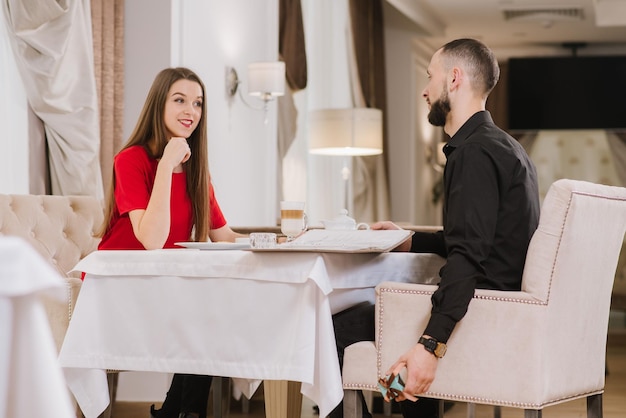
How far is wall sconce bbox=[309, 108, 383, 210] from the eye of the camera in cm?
589

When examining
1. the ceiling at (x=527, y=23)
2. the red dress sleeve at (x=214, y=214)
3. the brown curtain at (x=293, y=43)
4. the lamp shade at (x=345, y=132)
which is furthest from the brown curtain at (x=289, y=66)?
the red dress sleeve at (x=214, y=214)

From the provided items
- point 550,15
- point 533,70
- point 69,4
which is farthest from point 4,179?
point 533,70

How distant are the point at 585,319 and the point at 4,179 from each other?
247cm

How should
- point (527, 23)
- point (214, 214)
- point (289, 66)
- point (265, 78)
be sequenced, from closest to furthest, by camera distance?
point (214, 214), point (265, 78), point (289, 66), point (527, 23)

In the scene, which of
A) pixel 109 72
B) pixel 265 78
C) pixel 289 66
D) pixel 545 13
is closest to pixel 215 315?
pixel 109 72

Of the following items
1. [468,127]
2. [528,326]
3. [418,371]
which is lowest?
[418,371]

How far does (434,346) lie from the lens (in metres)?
2.06

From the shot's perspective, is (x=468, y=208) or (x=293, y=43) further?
(x=293, y=43)

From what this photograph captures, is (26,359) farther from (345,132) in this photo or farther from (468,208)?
(345,132)

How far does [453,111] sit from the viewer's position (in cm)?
238

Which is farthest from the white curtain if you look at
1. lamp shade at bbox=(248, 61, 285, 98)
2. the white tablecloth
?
the white tablecloth

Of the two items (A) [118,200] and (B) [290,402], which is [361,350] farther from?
(A) [118,200]

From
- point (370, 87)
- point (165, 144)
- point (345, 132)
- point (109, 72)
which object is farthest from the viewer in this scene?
point (370, 87)

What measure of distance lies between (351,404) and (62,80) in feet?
7.55
